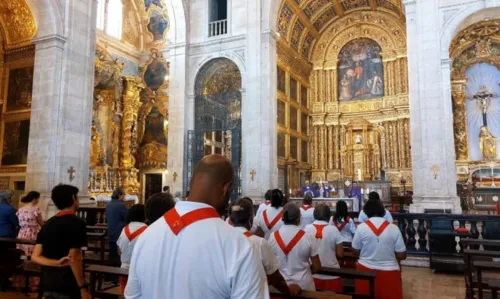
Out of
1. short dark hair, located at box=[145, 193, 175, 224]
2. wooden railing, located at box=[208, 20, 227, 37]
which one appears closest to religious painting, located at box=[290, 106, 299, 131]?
wooden railing, located at box=[208, 20, 227, 37]

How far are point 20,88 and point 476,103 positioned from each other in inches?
848

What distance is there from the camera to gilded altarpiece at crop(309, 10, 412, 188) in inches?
888

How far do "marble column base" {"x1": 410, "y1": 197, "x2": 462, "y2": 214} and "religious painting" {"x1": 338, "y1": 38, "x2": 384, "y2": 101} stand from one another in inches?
508

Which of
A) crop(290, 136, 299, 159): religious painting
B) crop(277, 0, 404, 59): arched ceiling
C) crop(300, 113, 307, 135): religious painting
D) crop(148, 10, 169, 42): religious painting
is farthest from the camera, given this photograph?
crop(300, 113, 307, 135): religious painting

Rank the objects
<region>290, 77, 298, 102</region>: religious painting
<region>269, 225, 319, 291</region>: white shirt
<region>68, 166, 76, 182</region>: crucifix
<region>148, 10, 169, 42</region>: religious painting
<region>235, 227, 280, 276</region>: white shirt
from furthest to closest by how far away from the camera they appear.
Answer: <region>148, 10, 169, 42</region>: religious painting → <region>290, 77, 298, 102</region>: religious painting → <region>68, 166, 76, 182</region>: crucifix → <region>269, 225, 319, 291</region>: white shirt → <region>235, 227, 280, 276</region>: white shirt

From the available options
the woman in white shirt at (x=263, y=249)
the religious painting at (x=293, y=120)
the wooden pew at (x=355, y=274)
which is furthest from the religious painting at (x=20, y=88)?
the woman in white shirt at (x=263, y=249)

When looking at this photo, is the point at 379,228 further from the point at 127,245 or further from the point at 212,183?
the point at 212,183

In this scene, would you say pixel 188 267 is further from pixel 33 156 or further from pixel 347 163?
pixel 347 163

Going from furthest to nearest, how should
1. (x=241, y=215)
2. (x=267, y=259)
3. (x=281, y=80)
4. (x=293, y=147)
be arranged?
(x=293, y=147), (x=281, y=80), (x=241, y=215), (x=267, y=259)

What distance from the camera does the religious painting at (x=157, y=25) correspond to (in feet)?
75.3

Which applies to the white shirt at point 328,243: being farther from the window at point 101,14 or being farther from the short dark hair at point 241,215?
the window at point 101,14

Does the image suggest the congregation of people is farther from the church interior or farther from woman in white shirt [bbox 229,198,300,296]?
the church interior

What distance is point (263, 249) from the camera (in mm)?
2674

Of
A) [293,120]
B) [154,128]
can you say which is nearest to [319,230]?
[293,120]
